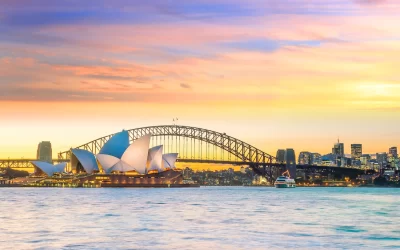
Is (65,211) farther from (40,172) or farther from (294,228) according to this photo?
(40,172)

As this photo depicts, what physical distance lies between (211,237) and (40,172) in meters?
126

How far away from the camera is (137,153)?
12031 cm

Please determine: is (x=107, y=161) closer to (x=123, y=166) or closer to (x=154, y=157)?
(x=123, y=166)

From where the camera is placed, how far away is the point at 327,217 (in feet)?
146

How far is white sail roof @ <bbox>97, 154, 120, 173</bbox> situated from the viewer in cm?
12162

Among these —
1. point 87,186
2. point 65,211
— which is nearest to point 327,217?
point 65,211

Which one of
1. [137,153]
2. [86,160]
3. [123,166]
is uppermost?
[137,153]

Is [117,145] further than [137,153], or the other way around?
[117,145]

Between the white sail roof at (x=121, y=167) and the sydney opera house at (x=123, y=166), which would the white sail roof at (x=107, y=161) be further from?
the white sail roof at (x=121, y=167)

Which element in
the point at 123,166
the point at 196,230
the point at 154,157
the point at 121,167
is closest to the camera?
the point at 196,230

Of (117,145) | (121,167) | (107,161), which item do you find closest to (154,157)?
(121,167)

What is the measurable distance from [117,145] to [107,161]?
3983 mm

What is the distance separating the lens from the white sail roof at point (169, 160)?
13612 centimetres

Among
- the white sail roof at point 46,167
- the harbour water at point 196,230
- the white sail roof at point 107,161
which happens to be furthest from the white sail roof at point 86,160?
the harbour water at point 196,230
